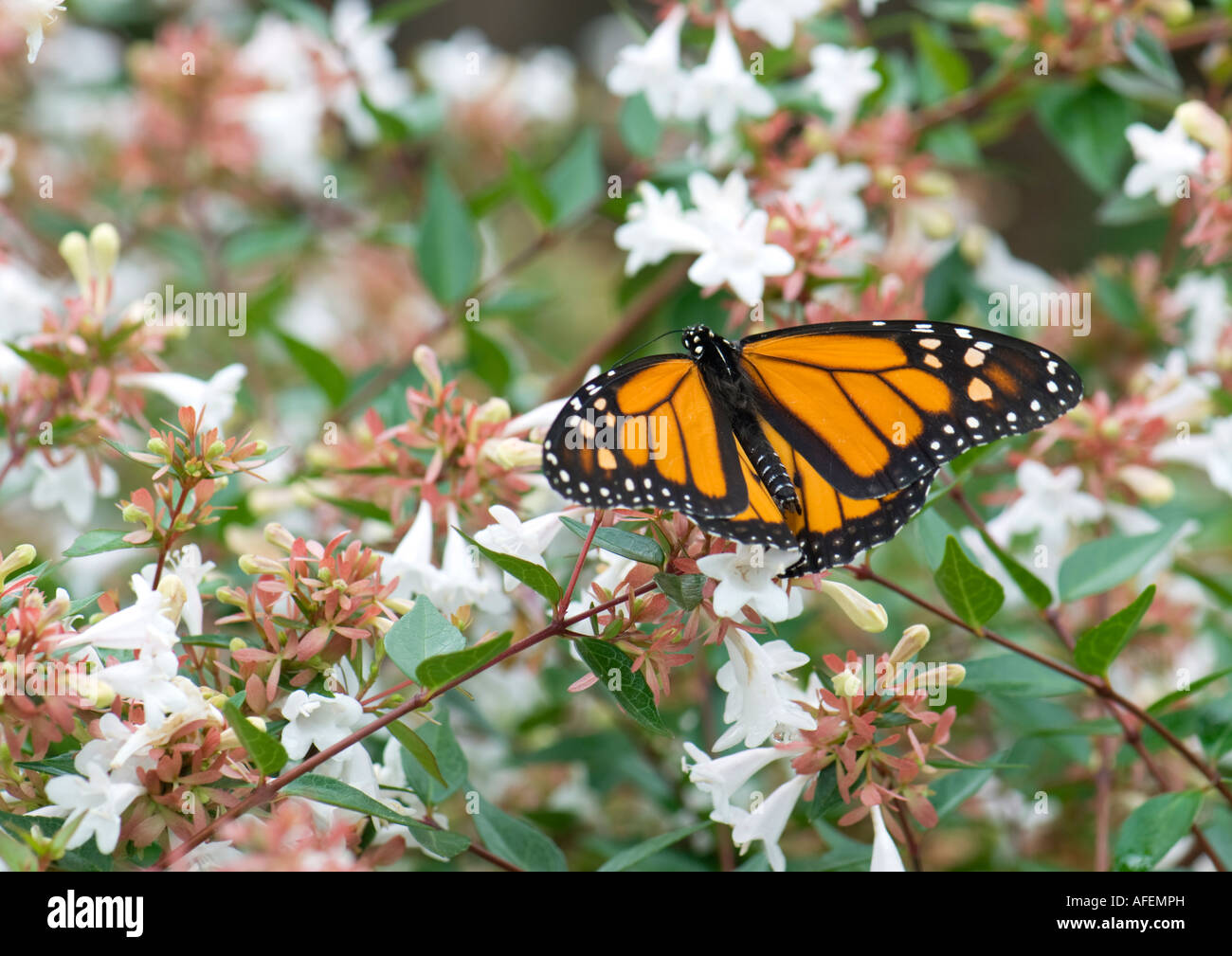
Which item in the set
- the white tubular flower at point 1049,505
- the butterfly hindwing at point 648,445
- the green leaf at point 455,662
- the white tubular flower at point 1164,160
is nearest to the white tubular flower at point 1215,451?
the white tubular flower at point 1049,505

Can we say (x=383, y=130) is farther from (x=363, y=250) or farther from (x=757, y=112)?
(x=363, y=250)

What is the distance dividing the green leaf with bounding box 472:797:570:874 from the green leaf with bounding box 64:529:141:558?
573 millimetres

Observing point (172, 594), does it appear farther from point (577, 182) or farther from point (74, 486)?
point (577, 182)

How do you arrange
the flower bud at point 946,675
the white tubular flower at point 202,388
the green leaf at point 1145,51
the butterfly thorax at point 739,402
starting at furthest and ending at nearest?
the green leaf at point 1145,51 → the white tubular flower at point 202,388 → the butterfly thorax at point 739,402 → the flower bud at point 946,675

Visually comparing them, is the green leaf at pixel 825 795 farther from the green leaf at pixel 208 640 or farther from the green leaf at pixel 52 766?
the green leaf at pixel 52 766

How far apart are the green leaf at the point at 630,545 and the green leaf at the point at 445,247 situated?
3.57 feet

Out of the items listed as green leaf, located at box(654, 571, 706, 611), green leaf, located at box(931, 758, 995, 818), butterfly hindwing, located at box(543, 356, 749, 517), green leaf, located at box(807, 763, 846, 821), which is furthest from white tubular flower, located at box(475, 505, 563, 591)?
green leaf, located at box(931, 758, 995, 818)

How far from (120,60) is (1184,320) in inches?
134

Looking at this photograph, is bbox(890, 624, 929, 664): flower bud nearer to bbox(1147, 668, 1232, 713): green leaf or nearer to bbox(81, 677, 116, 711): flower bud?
bbox(1147, 668, 1232, 713): green leaf

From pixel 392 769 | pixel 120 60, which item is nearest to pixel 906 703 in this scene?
pixel 392 769

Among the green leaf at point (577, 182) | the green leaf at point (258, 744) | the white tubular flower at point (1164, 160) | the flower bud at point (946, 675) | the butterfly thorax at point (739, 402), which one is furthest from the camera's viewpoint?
the green leaf at point (577, 182)

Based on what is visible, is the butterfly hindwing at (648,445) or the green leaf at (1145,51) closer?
the butterfly hindwing at (648,445)

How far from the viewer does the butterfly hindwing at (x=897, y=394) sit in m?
1.35
